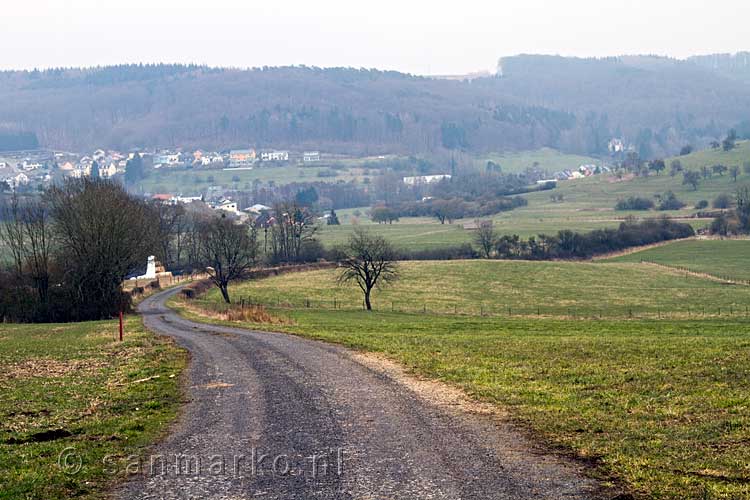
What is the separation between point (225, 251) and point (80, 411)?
6716cm

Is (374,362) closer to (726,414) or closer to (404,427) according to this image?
(404,427)

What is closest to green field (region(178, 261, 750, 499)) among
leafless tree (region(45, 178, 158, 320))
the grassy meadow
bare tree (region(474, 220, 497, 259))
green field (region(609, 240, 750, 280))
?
leafless tree (region(45, 178, 158, 320))

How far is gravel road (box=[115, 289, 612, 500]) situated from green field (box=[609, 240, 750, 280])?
252 ft

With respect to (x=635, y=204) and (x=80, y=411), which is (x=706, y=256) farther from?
(x=80, y=411)

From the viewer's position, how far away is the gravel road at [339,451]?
1123cm

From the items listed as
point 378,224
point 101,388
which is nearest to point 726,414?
point 101,388

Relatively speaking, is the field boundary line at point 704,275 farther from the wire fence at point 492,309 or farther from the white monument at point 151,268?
the white monument at point 151,268

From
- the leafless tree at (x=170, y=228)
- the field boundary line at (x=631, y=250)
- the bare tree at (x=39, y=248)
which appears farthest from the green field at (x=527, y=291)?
the leafless tree at (x=170, y=228)

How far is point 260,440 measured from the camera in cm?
1399

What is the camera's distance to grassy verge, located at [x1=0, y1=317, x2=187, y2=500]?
12.2 m

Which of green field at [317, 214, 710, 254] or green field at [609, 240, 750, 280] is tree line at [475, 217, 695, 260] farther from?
green field at [317, 214, 710, 254]

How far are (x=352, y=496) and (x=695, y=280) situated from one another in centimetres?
8087

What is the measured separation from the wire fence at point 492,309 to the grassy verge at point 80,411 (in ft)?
99.9

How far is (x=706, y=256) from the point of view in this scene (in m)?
103
